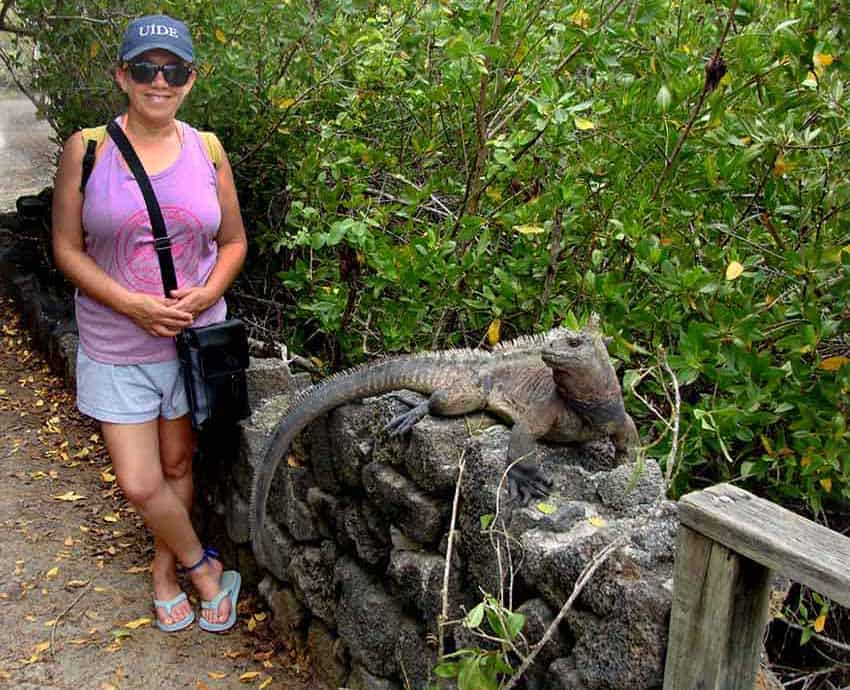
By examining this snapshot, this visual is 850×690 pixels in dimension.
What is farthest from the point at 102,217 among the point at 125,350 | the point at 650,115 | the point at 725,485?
the point at 725,485

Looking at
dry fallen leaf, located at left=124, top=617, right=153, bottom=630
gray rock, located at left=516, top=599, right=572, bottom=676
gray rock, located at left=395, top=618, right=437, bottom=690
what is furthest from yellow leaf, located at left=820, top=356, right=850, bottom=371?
dry fallen leaf, located at left=124, top=617, right=153, bottom=630

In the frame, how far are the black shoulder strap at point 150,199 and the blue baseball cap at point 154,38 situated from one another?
0.91 feet

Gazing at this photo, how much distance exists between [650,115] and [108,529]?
350 centimetres

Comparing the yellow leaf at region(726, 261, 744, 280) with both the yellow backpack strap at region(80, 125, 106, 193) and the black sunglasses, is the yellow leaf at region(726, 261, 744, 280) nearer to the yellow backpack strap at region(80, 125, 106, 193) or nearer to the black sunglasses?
the black sunglasses

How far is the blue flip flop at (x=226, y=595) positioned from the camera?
12.8ft

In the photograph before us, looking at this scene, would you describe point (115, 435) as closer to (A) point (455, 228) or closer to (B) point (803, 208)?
(A) point (455, 228)

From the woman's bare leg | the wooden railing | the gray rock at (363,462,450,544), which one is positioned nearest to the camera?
the wooden railing

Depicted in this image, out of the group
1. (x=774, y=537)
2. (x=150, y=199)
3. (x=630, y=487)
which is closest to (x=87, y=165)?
(x=150, y=199)

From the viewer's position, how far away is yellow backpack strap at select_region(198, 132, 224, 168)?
3.42 metres

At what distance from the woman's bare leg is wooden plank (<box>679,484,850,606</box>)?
92.6 inches

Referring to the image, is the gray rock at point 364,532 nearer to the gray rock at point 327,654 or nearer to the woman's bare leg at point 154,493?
the gray rock at point 327,654

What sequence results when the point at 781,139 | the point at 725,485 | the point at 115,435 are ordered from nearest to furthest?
the point at 725,485 < the point at 781,139 < the point at 115,435

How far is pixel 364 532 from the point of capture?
337 centimetres

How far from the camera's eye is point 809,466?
9.32 feet
